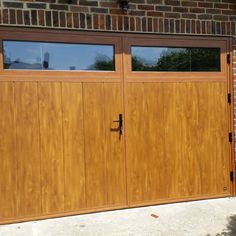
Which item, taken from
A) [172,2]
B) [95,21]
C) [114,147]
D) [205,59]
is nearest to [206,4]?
[172,2]

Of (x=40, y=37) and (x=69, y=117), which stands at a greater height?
(x=40, y=37)

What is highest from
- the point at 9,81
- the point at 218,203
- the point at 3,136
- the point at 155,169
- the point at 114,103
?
the point at 9,81

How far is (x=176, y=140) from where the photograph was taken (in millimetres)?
4355

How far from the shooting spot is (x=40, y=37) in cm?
376

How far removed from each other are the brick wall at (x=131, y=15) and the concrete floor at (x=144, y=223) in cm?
241

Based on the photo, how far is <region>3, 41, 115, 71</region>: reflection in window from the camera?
372 centimetres

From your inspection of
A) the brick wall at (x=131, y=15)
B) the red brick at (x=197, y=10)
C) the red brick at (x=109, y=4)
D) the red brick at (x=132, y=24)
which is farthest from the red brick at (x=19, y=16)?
the red brick at (x=197, y=10)

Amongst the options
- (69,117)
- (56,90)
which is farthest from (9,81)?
(69,117)

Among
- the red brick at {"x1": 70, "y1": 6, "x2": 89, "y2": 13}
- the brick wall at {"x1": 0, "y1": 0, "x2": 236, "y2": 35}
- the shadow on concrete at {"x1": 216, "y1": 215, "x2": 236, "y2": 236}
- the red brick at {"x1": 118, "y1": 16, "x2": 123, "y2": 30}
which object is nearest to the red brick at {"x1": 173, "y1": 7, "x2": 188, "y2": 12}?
the brick wall at {"x1": 0, "y1": 0, "x2": 236, "y2": 35}

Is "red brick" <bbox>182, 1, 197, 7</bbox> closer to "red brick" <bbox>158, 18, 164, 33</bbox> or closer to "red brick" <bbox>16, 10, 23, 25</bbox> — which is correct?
"red brick" <bbox>158, 18, 164, 33</bbox>

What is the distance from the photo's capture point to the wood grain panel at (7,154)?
145 inches

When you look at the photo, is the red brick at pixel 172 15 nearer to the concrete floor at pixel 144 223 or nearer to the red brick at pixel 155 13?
the red brick at pixel 155 13

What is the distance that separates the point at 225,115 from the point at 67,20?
8.62ft

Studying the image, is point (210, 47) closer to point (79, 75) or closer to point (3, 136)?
point (79, 75)
